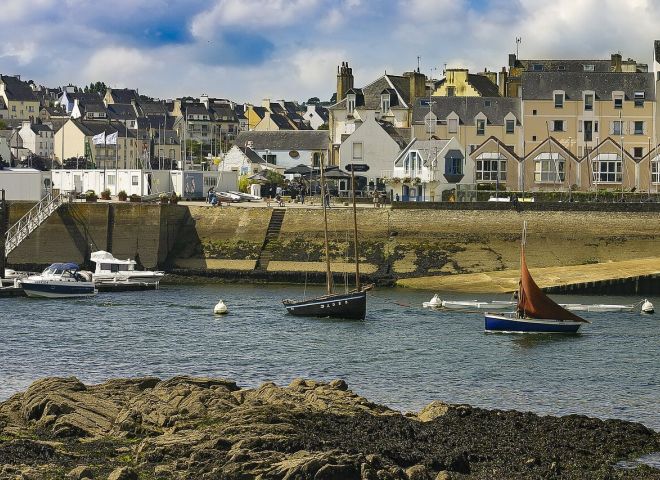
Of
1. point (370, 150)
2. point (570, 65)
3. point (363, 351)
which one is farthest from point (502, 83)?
point (363, 351)

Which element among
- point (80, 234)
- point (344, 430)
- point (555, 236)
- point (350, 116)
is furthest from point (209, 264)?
point (344, 430)

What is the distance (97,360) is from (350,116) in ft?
211

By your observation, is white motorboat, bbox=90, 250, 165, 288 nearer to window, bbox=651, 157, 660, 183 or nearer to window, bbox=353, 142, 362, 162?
window, bbox=353, 142, 362, 162

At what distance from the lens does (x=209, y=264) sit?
73.0 metres

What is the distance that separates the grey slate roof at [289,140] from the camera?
359ft

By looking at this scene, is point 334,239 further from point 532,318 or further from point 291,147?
point 291,147

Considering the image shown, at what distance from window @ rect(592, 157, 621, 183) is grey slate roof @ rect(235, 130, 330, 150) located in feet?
89.3

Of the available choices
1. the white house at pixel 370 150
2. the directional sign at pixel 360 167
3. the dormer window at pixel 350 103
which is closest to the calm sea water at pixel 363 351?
the directional sign at pixel 360 167

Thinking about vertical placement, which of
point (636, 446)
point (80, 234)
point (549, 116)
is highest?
point (549, 116)

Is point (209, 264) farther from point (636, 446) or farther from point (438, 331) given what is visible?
point (636, 446)

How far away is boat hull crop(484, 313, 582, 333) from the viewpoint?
51406 millimetres

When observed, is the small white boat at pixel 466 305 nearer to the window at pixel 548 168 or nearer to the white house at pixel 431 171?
the white house at pixel 431 171

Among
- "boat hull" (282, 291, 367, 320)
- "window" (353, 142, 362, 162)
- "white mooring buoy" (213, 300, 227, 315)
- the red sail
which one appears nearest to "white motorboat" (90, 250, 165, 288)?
"white mooring buoy" (213, 300, 227, 315)

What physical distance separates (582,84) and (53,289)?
44.3 meters
